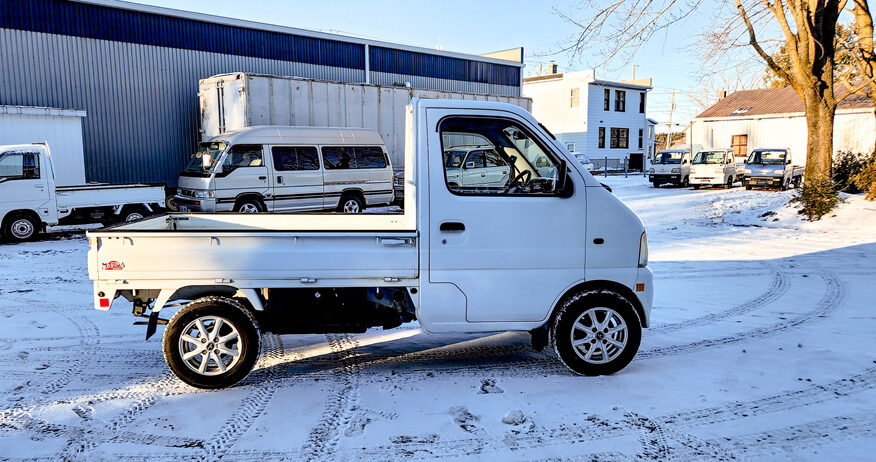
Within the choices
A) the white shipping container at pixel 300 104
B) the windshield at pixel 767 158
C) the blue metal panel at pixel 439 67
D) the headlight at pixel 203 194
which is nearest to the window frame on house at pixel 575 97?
the blue metal panel at pixel 439 67

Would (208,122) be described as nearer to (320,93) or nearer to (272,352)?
(320,93)

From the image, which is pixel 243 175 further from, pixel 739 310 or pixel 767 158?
pixel 767 158

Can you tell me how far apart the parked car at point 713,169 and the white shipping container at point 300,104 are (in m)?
15.4

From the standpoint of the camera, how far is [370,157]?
51.9 ft

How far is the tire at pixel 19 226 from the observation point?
1228 centimetres

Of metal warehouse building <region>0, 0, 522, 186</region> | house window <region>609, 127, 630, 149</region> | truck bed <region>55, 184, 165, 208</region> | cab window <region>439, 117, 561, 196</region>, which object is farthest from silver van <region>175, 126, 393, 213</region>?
house window <region>609, 127, 630, 149</region>

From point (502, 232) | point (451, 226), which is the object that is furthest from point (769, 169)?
point (451, 226)

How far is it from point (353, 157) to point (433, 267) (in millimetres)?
11101

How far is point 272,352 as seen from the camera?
5828mm

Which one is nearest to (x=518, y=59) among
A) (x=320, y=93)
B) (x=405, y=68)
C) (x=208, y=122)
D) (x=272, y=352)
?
(x=405, y=68)

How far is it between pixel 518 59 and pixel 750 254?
2226 centimetres

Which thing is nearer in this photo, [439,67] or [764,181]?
[764,181]

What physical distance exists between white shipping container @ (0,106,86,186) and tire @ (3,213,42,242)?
336 centimetres

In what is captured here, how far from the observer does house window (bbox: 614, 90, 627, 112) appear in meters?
45.5
